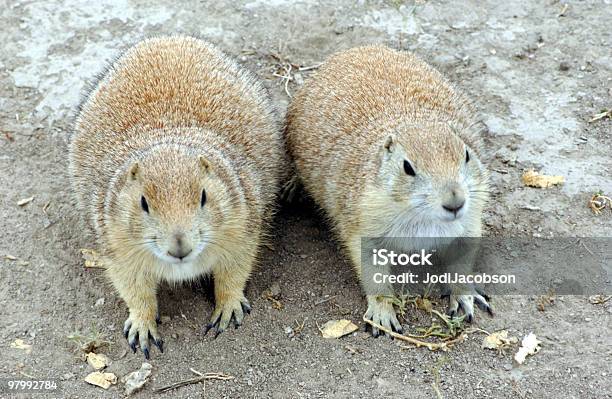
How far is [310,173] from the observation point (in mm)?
5957

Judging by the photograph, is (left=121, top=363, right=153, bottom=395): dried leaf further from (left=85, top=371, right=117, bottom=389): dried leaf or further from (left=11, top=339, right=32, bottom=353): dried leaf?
A: (left=11, top=339, right=32, bottom=353): dried leaf

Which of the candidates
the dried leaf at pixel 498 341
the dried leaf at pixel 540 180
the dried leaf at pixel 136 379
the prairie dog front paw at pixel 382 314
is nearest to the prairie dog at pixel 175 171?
the dried leaf at pixel 136 379

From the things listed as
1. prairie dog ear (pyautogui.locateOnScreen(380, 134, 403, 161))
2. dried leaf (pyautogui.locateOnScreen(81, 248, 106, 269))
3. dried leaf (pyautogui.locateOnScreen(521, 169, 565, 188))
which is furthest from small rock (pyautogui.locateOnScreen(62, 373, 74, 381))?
dried leaf (pyautogui.locateOnScreen(521, 169, 565, 188))

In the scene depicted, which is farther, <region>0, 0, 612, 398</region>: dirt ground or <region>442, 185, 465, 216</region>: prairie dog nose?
<region>0, 0, 612, 398</region>: dirt ground

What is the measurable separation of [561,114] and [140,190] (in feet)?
13.1

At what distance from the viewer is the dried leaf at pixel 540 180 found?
6008mm

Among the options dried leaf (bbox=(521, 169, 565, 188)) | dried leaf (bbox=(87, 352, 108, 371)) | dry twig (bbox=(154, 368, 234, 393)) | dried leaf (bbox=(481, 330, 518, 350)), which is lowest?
dry twig (bbox=(154, 368, 234, 393))

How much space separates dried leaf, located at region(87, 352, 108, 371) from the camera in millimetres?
4887

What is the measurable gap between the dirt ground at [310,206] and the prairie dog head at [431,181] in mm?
698

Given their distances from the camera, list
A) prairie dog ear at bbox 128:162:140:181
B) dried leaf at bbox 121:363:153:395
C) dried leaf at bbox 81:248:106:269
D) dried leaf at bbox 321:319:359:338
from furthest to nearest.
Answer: dried leaf at bbox 81:248:106:269, dried leaf at bbox 321:319:359:338, dried leaf at bbox 121:363:153:395, prairie dog ear at bbox 128:162:140:181

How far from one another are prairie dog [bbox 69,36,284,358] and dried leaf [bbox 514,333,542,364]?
1.87 m

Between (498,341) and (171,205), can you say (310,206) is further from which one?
(171,205)

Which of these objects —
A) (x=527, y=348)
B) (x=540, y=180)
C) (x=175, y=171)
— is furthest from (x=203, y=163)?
(x=540, y=180)

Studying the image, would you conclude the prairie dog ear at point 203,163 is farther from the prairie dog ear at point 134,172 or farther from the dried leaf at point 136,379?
the dried leaf at point 136,379
